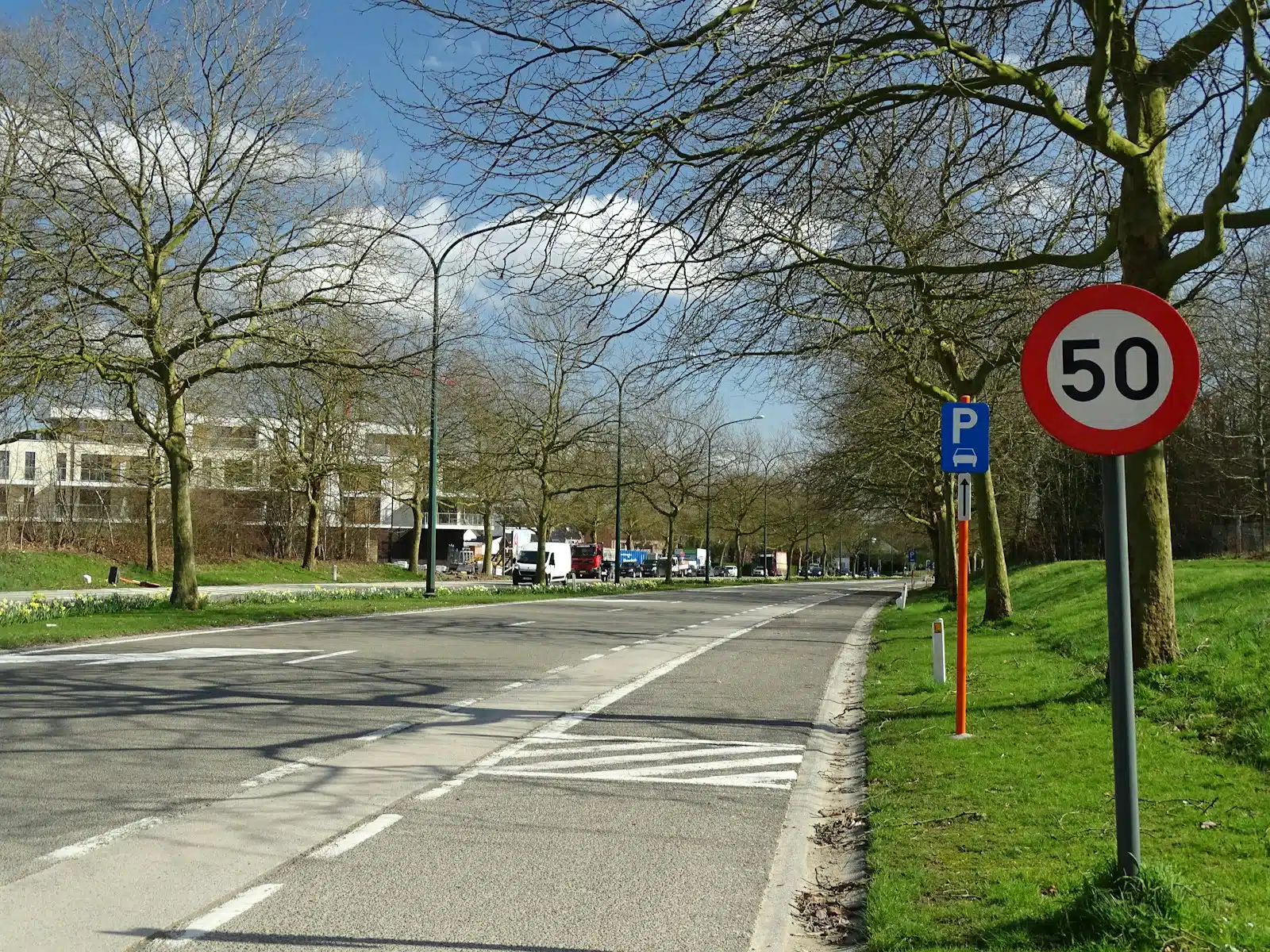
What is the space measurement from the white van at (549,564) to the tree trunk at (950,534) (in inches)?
946

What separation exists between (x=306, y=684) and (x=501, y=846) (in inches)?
265

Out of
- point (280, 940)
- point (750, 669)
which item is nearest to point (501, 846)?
point (280, 940)

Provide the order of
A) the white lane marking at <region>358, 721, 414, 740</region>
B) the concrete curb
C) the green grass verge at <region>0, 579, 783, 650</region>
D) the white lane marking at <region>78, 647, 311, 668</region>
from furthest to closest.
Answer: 1. the green grass verge at <region>0, 579, 783, 650</region>
2. the white lane marking at <region>78, 647, 311, 668</region>
3. the white lane marking at <region>358, 721, 414, 740</region>
4. the concrete curb

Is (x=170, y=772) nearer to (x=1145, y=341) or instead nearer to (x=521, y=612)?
(x=1145, y=341)

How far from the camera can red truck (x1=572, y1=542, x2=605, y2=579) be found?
8125cm

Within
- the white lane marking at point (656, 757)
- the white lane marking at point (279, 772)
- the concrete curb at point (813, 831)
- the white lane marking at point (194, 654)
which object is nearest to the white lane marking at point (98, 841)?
the white lane marking at point (279, 772)

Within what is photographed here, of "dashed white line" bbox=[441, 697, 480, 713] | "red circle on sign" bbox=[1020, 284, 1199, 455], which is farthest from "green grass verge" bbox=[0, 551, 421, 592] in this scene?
"red circle on sign" bbox=[1020, 284, 1199, 455]

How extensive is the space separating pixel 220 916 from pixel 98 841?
58.7 inches

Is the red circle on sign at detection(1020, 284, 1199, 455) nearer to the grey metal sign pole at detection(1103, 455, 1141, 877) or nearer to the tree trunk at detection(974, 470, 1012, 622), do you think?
the grey metal sign pole at detection(1103, 455, 1141, 877)

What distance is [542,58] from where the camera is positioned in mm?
8172

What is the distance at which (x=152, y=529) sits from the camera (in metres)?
43.5

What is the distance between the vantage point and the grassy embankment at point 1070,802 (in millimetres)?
4500

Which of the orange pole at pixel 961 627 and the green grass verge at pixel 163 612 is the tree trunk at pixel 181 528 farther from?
the orange pole at pixel 961 627

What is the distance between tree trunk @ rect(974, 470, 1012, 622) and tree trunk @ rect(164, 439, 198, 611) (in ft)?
50.0
